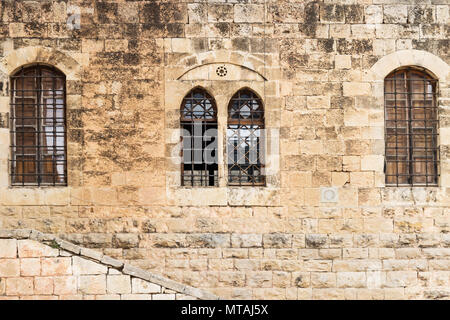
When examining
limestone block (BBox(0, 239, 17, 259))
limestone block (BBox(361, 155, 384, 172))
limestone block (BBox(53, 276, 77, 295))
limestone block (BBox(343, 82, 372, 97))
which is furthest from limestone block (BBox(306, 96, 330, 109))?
limestone block (BBox(0, 239, 17, 259))

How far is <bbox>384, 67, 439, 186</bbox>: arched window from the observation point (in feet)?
26.6

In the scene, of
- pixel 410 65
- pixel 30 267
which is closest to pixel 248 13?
pixel 410 65

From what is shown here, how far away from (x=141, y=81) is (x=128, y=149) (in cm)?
102

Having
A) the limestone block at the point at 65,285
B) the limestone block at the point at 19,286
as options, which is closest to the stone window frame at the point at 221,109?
the limestone block at the point at 65,285

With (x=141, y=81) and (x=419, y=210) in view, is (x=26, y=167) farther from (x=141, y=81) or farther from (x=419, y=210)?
(x=419, y=210)

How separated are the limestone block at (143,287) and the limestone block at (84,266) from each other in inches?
17.3

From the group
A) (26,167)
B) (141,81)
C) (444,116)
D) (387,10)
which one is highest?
(387,10)

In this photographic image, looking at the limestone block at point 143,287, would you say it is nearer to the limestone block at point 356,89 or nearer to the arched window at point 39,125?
the arched window at point 39,125

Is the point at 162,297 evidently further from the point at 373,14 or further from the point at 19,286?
the point at 373,14

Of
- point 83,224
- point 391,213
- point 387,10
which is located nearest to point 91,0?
point 83,224

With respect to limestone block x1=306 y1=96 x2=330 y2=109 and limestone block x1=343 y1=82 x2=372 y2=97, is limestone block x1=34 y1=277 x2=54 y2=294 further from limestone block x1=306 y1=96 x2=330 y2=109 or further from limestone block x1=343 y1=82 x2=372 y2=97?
limestone block x1=343 y1=82 x2=372 y2=97

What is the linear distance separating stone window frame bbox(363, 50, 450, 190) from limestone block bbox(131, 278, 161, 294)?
12.2 ft

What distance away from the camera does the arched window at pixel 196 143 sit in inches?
315

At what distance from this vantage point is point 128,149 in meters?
7.81
